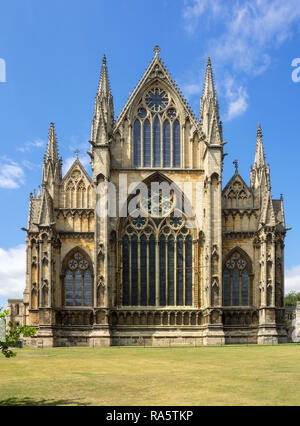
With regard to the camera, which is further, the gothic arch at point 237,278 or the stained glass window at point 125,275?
the gothic arch at point 237,278

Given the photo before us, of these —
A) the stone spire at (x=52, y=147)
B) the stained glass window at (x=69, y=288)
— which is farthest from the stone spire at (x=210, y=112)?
the stained glass window at (x=69, y=288)

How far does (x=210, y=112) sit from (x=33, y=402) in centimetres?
3931

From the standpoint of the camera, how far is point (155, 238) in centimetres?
4875

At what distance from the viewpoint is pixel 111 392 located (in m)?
15.6

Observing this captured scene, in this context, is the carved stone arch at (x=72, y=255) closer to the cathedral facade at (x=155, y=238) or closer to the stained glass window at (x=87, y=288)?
the cathedral facade at (x=155, y=238)

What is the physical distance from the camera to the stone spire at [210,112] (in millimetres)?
48438

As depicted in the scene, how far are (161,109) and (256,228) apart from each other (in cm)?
1468

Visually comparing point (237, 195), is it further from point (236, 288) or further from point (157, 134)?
point (157, 134)

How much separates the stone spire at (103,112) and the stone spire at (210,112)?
354 inches

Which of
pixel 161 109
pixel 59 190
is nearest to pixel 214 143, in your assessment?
pixel 161 109

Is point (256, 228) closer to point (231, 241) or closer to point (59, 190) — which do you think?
point (231, 241)

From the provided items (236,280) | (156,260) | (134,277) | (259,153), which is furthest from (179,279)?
(259,153)

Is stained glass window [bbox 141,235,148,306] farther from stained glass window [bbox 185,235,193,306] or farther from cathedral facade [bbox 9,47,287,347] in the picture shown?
stained glass window [bbox 185,235,193,306]

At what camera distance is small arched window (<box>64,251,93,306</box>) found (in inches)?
1898
